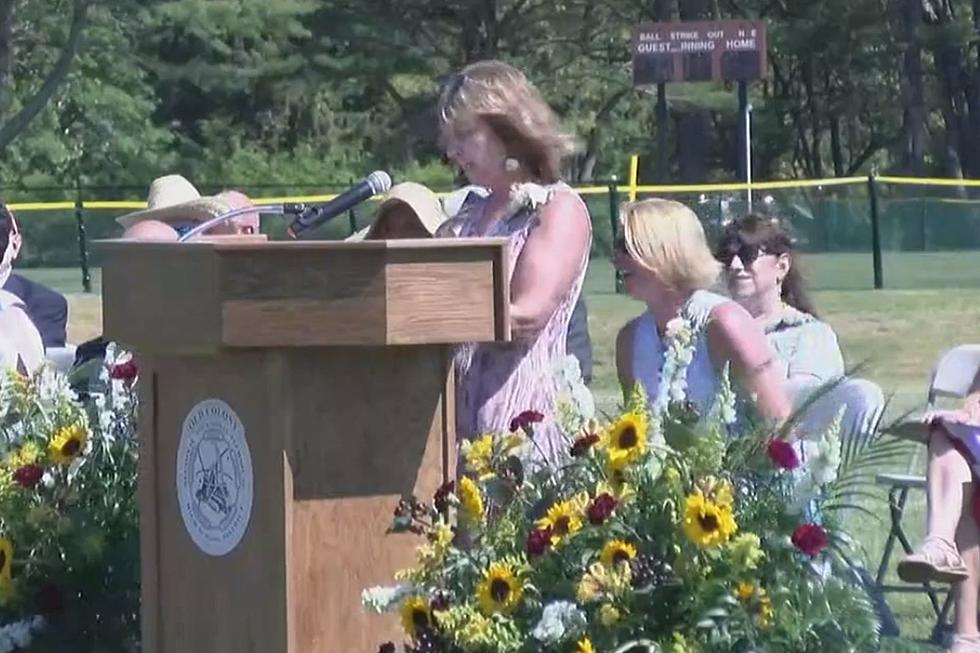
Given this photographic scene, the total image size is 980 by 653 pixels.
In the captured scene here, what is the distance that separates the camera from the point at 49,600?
502cm

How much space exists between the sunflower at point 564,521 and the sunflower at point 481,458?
0.65 feet

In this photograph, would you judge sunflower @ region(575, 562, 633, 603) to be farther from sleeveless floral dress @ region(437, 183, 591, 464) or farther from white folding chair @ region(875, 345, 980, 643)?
white folding chair @ region(875, 345, 980, 643)

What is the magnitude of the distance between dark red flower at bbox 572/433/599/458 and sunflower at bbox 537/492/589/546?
0.40 feet

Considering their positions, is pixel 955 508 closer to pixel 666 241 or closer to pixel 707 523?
pixel 666 241

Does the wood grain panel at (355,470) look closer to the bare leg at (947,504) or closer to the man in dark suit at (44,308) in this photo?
the bare leg at (947,504)

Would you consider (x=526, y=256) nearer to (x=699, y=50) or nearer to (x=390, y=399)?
(x=390, y=399)

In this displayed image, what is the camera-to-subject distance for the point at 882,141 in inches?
2331

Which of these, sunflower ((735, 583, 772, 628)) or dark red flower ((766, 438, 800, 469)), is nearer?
sunflower ((735, 583, 772, 628))

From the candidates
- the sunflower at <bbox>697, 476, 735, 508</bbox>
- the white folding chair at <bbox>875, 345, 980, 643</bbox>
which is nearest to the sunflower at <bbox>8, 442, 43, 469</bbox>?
the sunflower at <bbox>697, 476, 735, 508</bbox>

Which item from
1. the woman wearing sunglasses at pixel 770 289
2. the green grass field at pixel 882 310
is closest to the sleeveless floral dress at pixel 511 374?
the woman wearing sunglasses at pixel 770 289

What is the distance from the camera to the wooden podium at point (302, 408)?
381 centimetres

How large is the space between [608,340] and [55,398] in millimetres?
13268

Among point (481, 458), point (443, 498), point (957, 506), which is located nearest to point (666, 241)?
point (481, 458)

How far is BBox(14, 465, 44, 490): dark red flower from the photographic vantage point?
499 centimetres
